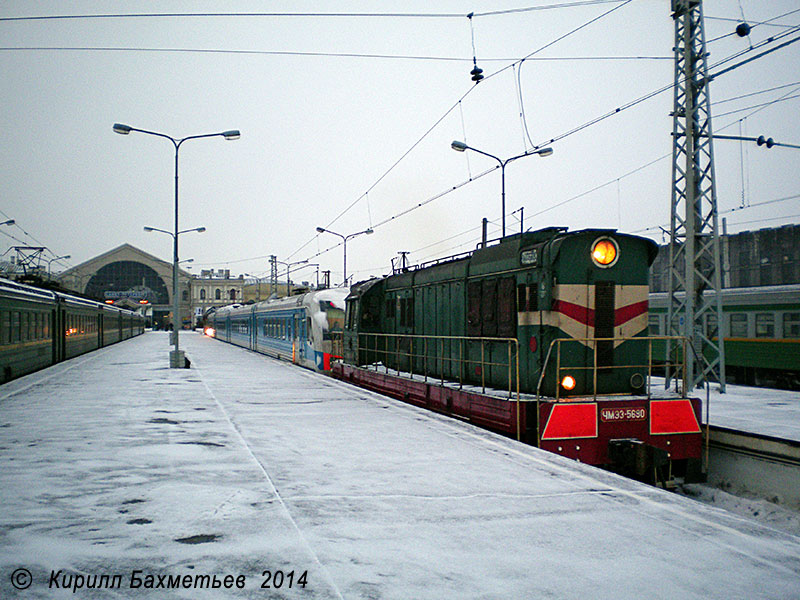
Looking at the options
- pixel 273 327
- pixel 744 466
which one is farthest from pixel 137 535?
pixel 273 327

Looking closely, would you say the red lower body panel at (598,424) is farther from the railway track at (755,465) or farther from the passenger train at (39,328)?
the passenger train at (39,328)

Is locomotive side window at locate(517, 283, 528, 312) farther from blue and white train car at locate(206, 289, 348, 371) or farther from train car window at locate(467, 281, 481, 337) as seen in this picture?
blue and white train car at locate(206, 289, 348, 371)

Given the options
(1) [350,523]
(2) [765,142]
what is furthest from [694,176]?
A: (1) [350,523]

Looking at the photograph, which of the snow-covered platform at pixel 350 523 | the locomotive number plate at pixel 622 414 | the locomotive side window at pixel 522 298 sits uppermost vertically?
the locomotive side window at pixel 522 298

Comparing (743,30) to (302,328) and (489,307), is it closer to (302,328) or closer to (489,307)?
(489,307)

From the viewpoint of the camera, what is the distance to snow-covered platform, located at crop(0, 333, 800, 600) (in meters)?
3.67

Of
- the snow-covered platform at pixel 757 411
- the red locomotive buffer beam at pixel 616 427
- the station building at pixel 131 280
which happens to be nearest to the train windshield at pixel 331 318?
the snow-covered platform at pixel 757 411

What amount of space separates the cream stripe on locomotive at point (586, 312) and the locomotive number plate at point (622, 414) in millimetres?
1179

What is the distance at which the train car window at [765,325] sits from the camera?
57.4 feet

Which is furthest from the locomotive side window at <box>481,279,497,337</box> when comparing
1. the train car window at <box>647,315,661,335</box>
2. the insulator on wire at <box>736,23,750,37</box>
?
the train car window at <box>647,315,661,335</box>

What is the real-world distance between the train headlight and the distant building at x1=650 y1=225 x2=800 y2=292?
112 ft

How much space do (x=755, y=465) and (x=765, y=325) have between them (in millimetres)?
10199

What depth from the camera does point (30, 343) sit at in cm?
2012

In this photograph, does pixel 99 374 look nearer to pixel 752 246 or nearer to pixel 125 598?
pixel 125 598
